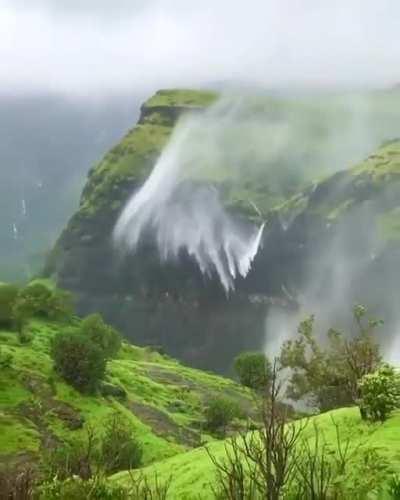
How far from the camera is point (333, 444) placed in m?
26.0

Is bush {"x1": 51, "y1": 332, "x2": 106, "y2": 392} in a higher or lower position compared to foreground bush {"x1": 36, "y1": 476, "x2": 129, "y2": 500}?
higher

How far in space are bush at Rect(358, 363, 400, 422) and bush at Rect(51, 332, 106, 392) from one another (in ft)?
193

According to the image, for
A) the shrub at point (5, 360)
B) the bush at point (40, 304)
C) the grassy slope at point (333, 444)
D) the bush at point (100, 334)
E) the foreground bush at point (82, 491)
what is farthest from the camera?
the bush at point (100, 334)

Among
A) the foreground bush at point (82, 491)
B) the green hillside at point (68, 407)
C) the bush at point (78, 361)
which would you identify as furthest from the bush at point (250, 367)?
the foreground bush at point (82, 491)

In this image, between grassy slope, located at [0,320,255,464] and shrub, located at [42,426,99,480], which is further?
grassy slope, located at [0,320,255,464]

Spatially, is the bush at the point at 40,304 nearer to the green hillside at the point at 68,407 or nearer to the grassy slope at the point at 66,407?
the green hillside at the point at 68,407

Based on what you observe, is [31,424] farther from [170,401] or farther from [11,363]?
[170,401]

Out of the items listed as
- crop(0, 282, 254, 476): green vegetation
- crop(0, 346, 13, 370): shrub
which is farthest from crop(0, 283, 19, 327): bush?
crop(0, 346, 13, 370): shrub

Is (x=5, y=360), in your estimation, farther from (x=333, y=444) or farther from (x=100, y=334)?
(x=333, y=444)

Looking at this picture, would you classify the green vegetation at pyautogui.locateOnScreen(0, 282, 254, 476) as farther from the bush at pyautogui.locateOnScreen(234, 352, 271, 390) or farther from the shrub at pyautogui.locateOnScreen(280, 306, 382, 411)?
the shrub at pyautogui.locateOnScreen(280, 306, 382, 411)

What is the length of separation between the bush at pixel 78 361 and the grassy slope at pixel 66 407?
48.6 inches

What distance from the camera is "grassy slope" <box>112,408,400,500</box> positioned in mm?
24406

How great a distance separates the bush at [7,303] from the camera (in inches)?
4102

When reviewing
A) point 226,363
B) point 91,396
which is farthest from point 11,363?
point 226,363
